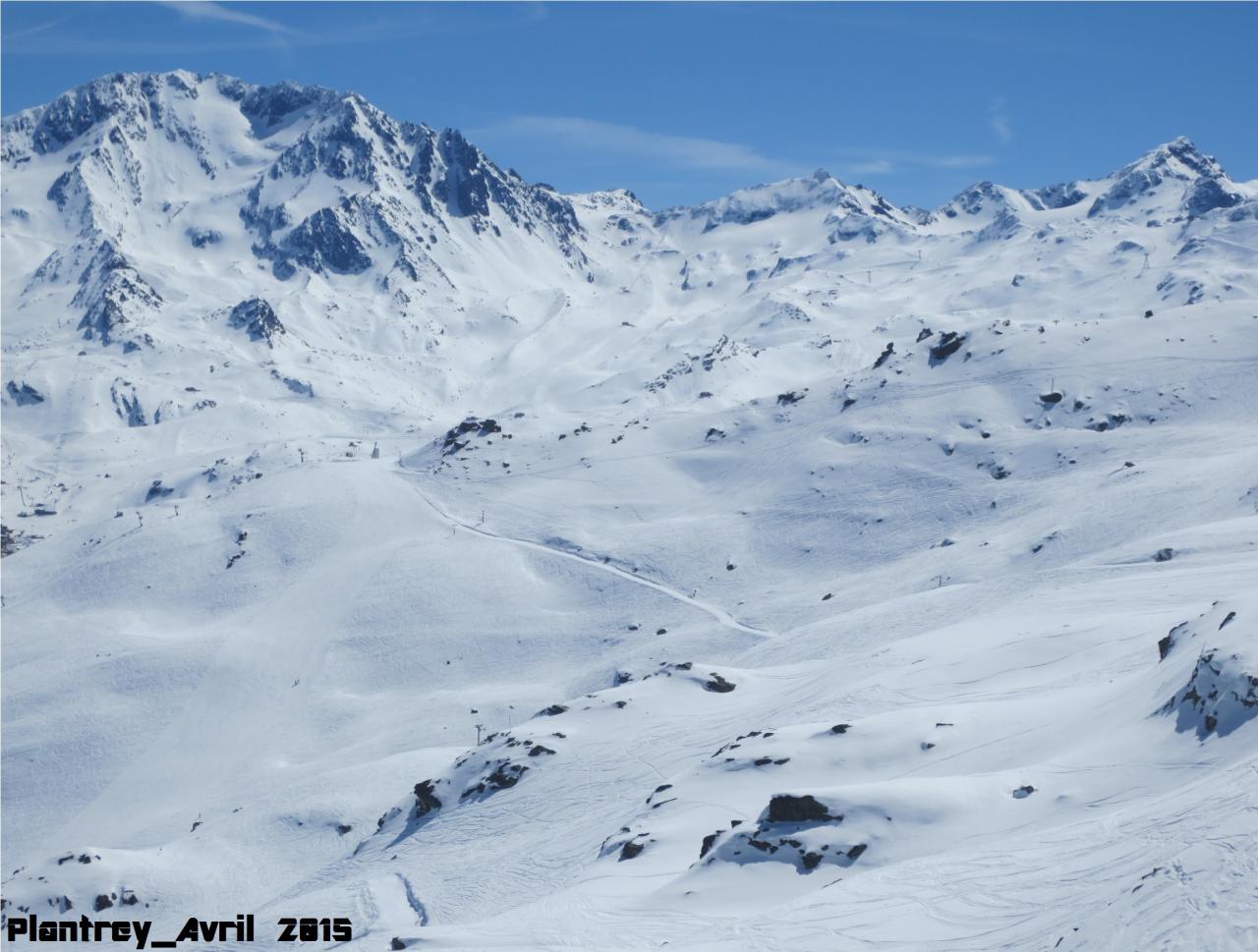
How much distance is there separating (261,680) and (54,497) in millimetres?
133515

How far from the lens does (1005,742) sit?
35812 mm

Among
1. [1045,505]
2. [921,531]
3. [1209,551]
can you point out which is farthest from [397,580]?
[1209,551]

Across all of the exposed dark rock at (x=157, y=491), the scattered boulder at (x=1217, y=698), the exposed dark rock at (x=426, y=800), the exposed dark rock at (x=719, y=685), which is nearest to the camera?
the scattered boulder at (x=1217, y=698)

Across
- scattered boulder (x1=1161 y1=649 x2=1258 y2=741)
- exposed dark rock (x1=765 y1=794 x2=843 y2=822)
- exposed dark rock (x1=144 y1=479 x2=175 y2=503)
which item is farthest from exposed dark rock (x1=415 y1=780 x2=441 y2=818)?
exposed dark rock (x1=144 y1=479 x2=175 y2=503)

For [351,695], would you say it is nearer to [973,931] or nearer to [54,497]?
[973,931]

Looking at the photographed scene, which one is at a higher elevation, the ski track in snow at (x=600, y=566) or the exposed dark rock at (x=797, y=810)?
the ski track in snow at (x=600, y=566)

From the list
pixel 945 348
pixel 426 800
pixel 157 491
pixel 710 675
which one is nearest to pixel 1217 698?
pixel 710 675

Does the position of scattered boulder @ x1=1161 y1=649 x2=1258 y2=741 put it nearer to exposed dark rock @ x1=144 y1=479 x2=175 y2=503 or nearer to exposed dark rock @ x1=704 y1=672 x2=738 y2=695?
exposed dark rock @ x1=704 y1=672 x2=738 y2=695

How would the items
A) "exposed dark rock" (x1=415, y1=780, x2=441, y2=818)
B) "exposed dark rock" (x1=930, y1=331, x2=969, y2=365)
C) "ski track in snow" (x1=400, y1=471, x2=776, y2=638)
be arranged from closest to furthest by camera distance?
"exposed dark rock" (x1=415, y1=780, x2=441, y2=818) < "ski track in snow" (x1=400, y1=471, x2=776, y2=638) < "exposed dark rock" (x1=930, y1=331, x2=969, y2=365)

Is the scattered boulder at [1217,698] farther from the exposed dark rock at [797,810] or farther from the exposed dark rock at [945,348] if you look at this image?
the exposed dark rock at [945,348]

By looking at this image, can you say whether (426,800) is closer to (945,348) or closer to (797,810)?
(797,810)

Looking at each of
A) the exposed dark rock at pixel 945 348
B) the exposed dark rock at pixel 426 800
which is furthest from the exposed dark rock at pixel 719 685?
the exposed dark rock at pixel 945 348

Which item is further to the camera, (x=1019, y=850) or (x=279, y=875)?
(x=279, y=875)

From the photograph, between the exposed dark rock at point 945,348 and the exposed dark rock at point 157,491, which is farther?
→ the exposed dark rock at point 157,491
